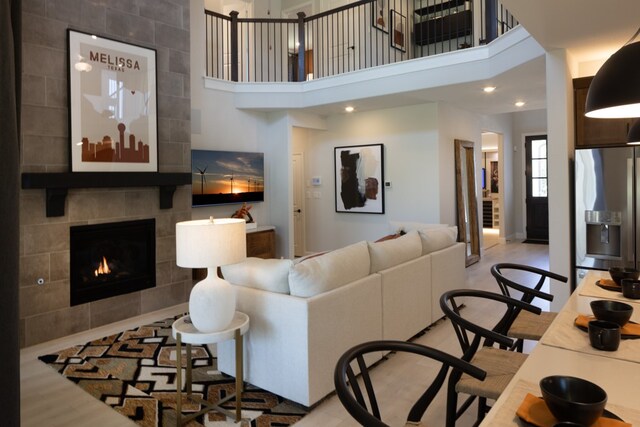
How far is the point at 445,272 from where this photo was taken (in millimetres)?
4391

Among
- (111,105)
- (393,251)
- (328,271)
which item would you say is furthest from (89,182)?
(393,251)

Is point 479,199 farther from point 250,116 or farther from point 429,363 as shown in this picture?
point 429,363

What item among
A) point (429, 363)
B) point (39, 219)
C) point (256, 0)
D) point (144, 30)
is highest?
point (256, 0)

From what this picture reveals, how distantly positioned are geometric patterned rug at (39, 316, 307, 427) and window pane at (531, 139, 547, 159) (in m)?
8.89

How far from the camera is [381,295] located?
334 centimetres

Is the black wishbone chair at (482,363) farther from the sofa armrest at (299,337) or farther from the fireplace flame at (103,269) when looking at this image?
the fireplace flame at (103,269)

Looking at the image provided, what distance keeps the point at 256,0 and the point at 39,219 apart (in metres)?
6.46

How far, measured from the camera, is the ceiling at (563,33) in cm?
280

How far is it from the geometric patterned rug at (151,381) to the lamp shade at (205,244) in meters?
0.97

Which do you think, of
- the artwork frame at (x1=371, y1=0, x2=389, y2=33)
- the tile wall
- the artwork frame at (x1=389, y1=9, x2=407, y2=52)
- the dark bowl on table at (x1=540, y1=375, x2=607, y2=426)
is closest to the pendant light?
the dark bowl on table at (x1=540, y1=375, x2=607, y2=426)

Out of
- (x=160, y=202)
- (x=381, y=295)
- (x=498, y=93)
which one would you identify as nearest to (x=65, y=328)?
(x=160, y=202)

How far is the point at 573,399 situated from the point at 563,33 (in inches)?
126

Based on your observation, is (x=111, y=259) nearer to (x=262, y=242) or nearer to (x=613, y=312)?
(x=262, y=242)

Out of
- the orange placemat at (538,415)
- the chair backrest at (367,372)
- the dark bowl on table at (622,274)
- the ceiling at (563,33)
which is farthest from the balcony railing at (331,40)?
the orange placemat at (538,415)
